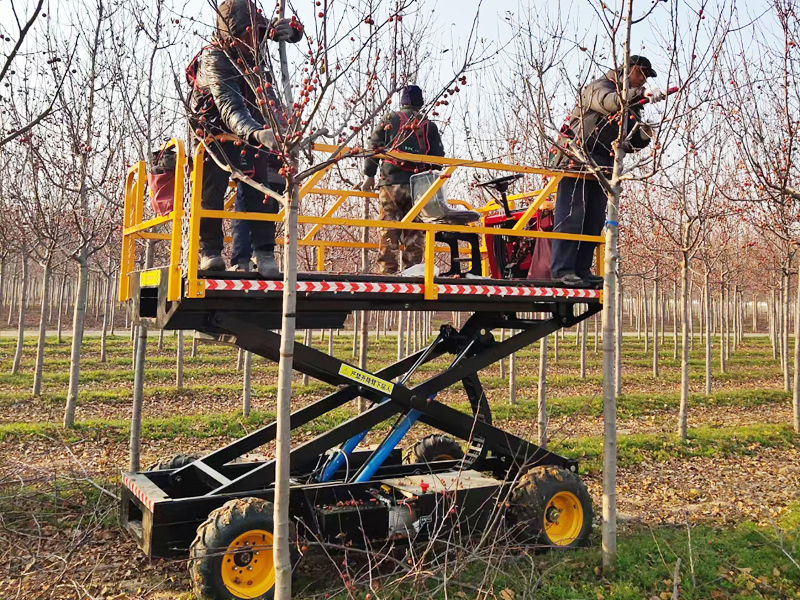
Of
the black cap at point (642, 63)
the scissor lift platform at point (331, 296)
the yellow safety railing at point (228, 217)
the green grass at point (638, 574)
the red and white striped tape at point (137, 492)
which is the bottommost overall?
the green grass at point (638, 574)

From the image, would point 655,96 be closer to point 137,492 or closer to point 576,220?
point 576,220

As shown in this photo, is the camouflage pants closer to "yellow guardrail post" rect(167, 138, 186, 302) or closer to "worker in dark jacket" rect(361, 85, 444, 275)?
"worker in dark jacket" rect(361, 85, 444, 275)

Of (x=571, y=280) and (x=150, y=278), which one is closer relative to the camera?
(x=150, y=278)

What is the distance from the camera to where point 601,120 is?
588 cm

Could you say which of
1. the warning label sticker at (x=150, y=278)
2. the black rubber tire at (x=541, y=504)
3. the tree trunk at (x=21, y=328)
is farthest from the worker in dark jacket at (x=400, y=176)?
the tree trunk at (x=21, y=328)

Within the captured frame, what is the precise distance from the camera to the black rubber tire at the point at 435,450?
723 cm

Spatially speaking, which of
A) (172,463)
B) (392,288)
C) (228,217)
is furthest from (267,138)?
(172,463)

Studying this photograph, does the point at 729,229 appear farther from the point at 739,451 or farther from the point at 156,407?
the point at 156,407

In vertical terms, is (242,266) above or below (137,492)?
above

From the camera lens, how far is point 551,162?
263 inches

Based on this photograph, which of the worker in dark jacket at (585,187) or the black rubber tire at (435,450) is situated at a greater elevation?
the worker in dark jacket at (585,187)

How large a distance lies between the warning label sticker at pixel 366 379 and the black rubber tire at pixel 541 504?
4.60 ft

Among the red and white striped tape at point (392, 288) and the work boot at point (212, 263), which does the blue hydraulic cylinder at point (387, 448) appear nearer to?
the red and white striped tape at point (392, 288)

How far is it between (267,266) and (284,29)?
5.56 ft
